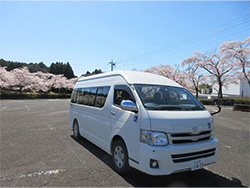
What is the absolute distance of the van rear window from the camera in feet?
13.5

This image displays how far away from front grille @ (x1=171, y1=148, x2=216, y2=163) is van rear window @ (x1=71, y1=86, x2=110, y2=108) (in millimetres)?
2125

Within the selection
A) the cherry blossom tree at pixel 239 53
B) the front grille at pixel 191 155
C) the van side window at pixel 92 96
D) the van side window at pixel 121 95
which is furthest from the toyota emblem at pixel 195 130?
the cherry blossom tree at pixel 239 53

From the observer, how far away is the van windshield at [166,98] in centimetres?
303

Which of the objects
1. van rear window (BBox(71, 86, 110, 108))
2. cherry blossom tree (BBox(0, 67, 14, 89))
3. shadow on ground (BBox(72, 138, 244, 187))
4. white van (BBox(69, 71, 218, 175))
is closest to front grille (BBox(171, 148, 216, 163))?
white van (BBox(69, 71, 218, 175))

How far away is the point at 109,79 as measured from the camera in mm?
4125

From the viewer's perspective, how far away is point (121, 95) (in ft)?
11.5

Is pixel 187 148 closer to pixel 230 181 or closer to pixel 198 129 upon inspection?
pixel 198 129

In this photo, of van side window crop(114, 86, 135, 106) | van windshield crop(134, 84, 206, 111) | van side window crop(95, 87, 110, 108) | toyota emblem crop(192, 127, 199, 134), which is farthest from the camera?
van side window crop(95, 87, 110, 108)

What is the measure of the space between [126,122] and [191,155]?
1275 mm

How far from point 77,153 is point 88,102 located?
1480mm

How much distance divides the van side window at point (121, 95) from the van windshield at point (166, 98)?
0.65 feet

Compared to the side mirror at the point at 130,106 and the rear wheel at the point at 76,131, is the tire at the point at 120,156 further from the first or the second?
the rear wheel at the point at 76,131

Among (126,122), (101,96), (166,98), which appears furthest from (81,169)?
(166,98)

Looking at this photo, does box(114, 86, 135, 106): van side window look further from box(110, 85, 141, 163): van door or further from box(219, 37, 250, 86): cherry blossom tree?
box(219, 37, 250, 86): cherry blossom tree
